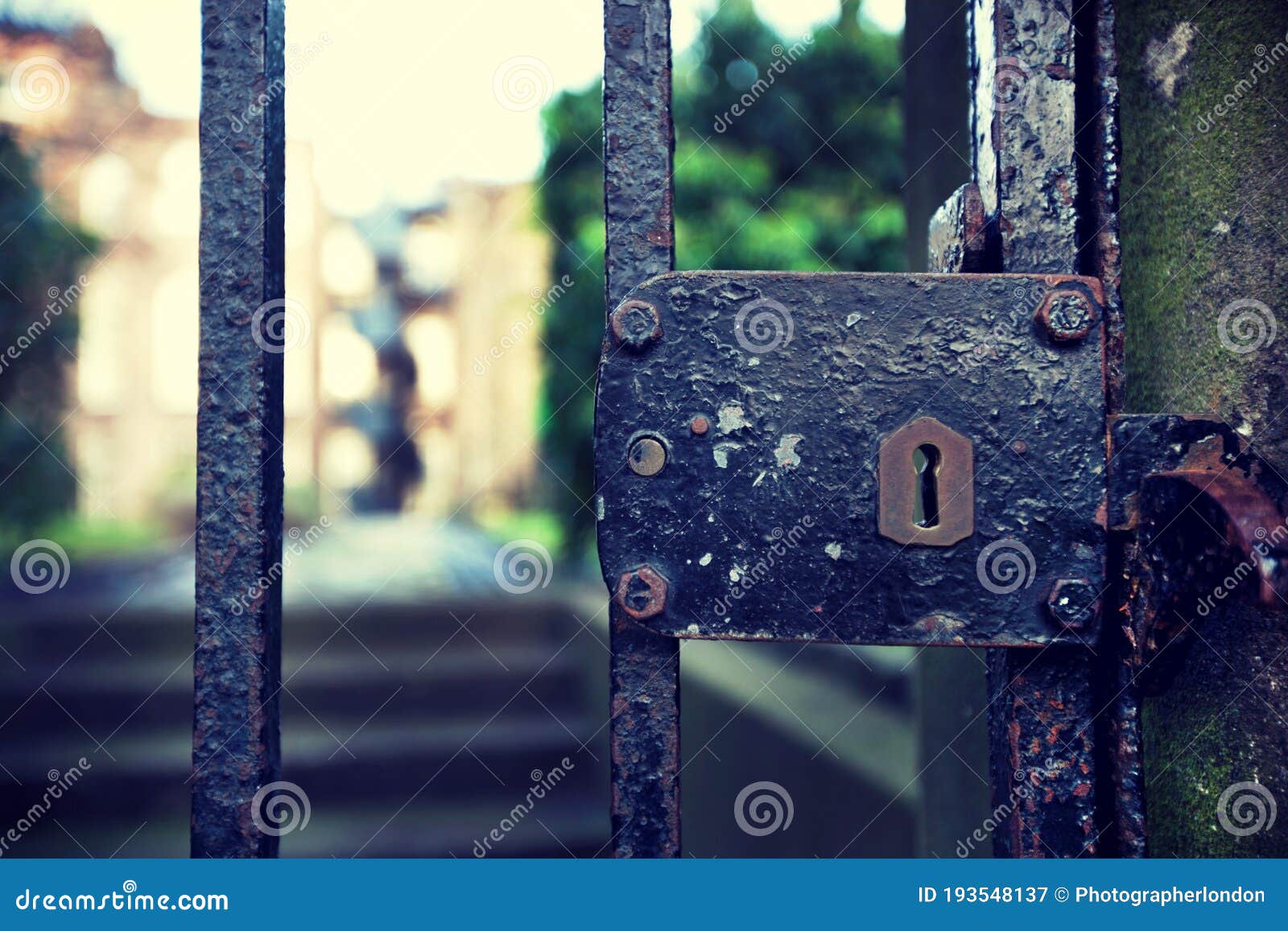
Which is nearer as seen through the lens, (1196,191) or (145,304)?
(1196,191)

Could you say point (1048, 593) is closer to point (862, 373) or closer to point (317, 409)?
point (862, 373)

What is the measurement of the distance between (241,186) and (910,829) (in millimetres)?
2296

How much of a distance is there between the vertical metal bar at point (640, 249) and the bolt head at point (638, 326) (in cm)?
5

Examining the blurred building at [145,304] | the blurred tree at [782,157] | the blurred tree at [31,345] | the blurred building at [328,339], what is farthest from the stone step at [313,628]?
the blurred building at [145,304]

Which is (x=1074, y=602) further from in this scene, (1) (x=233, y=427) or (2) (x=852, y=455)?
(1) (x=233, y=427)

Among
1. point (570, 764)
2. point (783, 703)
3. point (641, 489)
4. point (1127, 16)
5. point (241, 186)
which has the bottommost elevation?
point (570, 764)

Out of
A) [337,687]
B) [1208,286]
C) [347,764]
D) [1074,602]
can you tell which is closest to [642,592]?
[1074,602]

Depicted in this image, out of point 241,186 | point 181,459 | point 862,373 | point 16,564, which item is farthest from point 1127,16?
point 181,459

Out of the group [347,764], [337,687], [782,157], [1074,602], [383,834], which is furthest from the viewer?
[782,157]

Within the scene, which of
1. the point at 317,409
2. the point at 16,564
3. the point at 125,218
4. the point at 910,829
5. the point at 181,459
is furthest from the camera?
the point at 317,409

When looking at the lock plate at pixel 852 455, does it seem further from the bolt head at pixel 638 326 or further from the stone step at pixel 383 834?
the stone step at pixel 383 834

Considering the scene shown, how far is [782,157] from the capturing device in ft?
16.8

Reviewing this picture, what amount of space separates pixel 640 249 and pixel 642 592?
0.29 meters

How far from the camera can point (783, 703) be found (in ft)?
10.1
